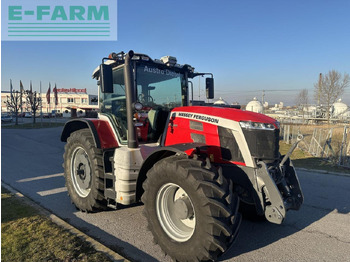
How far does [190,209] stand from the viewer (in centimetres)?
302

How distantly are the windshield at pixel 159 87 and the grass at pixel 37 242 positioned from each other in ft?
7.48

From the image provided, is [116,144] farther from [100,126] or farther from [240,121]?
[240,121]

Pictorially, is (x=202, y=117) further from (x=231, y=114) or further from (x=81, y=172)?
(x=81, y=172)

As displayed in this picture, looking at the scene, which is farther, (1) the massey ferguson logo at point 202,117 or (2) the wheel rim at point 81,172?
(2) the wheel rim at point 81,172

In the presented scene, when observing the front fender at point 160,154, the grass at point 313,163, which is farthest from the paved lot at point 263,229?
the grass at point 313,163

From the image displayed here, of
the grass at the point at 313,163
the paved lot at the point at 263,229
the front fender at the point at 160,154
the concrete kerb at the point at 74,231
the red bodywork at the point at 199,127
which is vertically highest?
the red bodywork at the point at 199,127

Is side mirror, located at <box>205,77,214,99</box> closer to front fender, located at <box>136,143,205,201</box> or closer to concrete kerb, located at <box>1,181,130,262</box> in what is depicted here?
front fender, located at <box>136,143,205,201</box>

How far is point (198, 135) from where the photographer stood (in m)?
3.49

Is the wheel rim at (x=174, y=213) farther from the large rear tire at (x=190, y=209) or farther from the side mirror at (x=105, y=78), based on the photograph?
the side mirror at (x=105, y=78)

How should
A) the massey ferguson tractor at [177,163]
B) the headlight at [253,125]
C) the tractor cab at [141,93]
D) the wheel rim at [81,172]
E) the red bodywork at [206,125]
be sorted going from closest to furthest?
1. the massey ferguson tractor at [177,163]
2. the headlight at [253,125]
3. the red bodywork at [206,125]
4. the tractor cab at [141,93]
5. the wheel rim at [81,172]

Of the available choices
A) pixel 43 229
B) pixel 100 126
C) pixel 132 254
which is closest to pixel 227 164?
pixel 132 254

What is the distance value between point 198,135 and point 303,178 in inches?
196

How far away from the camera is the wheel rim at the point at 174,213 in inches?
121

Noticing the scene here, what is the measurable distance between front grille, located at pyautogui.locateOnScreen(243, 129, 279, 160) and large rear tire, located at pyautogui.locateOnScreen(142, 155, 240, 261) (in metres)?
0.59
